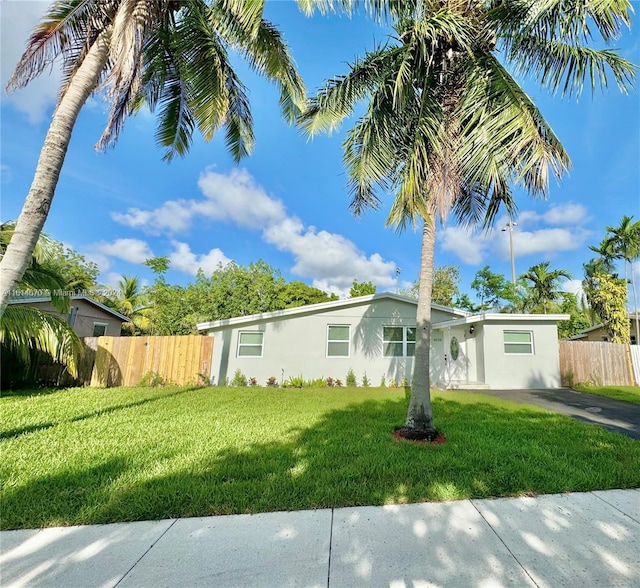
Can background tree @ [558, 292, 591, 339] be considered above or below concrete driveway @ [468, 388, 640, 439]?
above

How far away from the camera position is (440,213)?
19.8 feet

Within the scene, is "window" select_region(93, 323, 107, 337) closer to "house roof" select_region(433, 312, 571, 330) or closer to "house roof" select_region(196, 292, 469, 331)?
→ "house roof" select_region(196, 292, 469, 331)

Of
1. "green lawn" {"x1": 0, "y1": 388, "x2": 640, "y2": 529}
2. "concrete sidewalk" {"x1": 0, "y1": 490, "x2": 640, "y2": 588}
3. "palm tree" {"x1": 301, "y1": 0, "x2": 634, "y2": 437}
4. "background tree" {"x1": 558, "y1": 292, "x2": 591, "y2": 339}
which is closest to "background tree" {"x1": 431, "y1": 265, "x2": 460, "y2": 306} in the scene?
"background tree" {"x1": 558, "y1": 292, "x2": 591, "y2": 339}

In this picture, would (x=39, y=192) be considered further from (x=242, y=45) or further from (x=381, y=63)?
(x=381, y=63)

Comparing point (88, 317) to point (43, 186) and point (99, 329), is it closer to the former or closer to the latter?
point (99, 329)

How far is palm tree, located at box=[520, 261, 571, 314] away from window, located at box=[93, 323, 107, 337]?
2917cm

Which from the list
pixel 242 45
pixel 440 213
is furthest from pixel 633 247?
pixel 242 45

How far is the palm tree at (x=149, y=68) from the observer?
4488 millimetres

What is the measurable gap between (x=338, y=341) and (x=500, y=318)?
21.5 ft

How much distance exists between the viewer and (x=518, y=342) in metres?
12.6

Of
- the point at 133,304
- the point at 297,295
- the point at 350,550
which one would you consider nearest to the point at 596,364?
the point at 350,550

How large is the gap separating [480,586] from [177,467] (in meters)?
3.57

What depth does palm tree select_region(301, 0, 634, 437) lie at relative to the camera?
543 centimetres

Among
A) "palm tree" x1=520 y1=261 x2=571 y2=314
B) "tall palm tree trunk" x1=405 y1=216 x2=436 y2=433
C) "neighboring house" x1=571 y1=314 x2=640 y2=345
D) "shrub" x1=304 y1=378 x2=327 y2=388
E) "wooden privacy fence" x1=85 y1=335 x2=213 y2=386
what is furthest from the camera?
"palm tree" x1=520 y1=261 x2=571 y2=314
